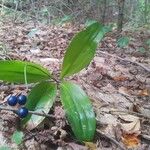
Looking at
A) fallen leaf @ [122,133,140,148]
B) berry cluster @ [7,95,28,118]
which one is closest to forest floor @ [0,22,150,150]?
fallen leaf @ [122,133,140,148]

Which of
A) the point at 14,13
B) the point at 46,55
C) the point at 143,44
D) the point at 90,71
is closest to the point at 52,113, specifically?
the point at 90,71

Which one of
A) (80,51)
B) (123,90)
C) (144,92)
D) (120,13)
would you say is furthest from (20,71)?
(120,13)

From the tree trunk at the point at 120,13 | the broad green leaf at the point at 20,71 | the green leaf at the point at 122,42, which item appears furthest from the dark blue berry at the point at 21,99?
the tree trunk at the point at 120,13

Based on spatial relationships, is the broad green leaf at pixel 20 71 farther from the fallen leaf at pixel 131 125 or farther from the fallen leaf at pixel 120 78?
the fallen leaf at pixel 120 78

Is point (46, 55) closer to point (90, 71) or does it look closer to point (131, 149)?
point (90, 71)

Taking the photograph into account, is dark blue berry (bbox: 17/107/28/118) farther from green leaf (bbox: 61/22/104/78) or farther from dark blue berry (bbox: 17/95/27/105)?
green leaf (bbox: 61/22/104/78)
